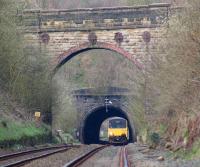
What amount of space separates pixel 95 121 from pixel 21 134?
41.3 metres

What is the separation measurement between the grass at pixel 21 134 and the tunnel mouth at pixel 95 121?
2513 cm

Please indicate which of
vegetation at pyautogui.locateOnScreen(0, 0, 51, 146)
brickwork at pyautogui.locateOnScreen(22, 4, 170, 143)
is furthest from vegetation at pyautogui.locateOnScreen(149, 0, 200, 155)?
brickwork at pyautogui.locateOnScreen(22, 4, 170, 143)

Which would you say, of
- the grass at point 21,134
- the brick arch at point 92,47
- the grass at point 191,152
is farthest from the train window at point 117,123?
the grass at point 191,152

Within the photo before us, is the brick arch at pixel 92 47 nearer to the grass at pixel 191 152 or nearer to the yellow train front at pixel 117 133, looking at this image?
the yellow train front at pixel 117 133

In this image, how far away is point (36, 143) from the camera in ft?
108

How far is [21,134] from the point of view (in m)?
29.0

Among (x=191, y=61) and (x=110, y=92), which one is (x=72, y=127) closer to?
(x=110, y=92)

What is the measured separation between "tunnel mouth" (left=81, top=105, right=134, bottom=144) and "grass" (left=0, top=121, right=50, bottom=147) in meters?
25.1

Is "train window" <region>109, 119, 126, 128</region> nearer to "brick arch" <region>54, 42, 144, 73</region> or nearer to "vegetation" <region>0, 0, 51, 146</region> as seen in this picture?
"brick arch" <region>54, 42, 144, 73</region>

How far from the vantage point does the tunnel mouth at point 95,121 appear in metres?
A: 63.1

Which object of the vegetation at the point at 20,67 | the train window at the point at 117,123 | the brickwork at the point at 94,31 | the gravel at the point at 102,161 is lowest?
the gravel at the point at 102,161

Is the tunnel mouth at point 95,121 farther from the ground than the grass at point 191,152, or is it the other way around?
the tunnel mouth at point 95,121

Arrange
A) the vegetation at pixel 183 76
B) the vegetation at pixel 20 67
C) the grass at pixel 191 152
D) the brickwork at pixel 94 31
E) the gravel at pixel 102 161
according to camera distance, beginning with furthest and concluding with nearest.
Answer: the brickwork at pixel 94 31
the vegetation at pixel 20 67
the vegetation at pixel 183 76
the gravel at pixel 102 161
the grass at pixel 191 152

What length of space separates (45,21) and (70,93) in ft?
67.8
